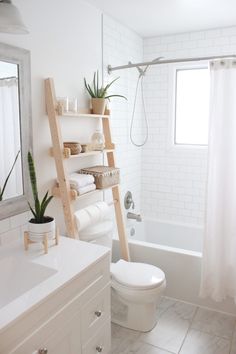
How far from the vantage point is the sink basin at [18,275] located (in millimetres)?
1509

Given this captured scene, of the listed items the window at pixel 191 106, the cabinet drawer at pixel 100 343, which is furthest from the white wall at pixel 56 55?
the window at pixel 191 106

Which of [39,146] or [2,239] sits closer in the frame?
[2,239]

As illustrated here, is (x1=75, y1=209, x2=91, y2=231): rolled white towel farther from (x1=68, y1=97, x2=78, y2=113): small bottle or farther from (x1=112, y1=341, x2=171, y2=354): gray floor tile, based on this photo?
(x1=112, y1=341, x2=171, y2=354): gray floor tile

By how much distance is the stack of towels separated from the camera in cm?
208

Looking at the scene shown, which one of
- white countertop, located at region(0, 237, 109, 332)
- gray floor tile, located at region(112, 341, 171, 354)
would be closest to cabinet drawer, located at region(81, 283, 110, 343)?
white countertop, located at region(0, 237, 109, 332)

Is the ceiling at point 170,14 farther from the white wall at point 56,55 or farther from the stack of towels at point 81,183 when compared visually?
the stack of towels at point 81,183

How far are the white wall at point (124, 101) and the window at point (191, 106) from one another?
1.51ft

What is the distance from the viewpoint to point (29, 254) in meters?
1.65

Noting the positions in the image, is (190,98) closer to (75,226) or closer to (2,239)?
(75,226)

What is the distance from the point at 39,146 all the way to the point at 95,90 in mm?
765

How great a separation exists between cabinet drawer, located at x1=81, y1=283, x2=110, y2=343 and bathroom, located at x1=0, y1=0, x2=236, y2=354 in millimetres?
560

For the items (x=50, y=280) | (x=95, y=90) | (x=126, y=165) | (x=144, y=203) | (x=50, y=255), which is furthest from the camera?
(x=144, y=203)

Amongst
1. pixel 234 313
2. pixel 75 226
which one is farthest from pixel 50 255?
pixel 234 313

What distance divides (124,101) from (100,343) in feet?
7.29
